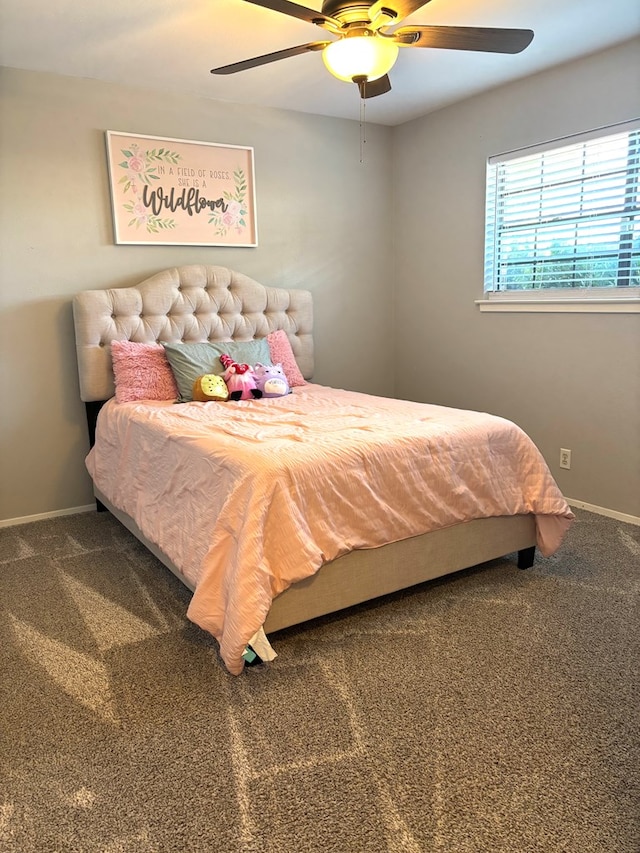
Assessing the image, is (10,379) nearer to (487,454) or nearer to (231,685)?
(231,685)

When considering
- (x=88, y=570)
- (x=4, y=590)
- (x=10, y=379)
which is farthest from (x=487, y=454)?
(x=10, y=379)

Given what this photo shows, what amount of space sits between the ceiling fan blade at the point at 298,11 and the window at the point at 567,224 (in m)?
1.72

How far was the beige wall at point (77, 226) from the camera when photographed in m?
3.29

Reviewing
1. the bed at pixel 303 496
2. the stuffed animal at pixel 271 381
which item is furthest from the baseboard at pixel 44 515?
the stuffed animal at pixel 271 381

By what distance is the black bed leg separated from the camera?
9.01ft

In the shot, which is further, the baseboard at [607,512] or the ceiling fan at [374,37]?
the baseboard at [607,512]

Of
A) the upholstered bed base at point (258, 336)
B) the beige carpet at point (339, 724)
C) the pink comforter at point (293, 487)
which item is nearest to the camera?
the beige carpet at point (339, 724)

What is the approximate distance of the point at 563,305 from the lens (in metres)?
3.42

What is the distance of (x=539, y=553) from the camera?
290cm

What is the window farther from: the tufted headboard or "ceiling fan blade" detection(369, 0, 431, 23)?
"ceiling fan blade" detection(369, 0, 431, 23)

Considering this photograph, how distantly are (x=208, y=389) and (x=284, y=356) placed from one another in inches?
28.4

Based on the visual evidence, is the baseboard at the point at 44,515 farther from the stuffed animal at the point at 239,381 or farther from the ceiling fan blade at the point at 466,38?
the ceiling fan blade at the point at 466,38

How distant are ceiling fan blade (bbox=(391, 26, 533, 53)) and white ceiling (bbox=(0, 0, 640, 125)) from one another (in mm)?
448

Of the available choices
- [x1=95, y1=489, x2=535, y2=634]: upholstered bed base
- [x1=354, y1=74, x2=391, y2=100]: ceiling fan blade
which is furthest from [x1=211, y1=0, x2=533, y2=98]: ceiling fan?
[x1=95, y1=489, x2=535, y2=634]: upholstered bed base
